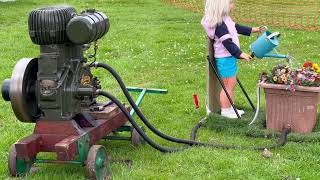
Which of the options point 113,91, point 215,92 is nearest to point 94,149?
point 215,92

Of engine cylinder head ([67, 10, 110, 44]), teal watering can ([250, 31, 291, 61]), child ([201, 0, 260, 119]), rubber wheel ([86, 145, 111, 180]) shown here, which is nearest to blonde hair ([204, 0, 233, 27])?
child ([201, 0, 260, 119])

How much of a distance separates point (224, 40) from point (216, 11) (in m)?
0.33

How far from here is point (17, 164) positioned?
4684 millimetres

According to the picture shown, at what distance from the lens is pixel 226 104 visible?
20.9 feet

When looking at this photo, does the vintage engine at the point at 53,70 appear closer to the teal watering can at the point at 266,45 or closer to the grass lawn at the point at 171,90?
the grass lawn at the point at 171,90

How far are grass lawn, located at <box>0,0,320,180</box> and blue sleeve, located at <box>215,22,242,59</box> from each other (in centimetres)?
75

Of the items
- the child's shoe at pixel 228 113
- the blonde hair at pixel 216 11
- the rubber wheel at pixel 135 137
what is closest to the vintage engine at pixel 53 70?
the rubber wheel at pixel 135 137

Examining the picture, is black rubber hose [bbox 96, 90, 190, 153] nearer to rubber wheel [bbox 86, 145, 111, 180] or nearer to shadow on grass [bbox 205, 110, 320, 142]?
rubber wheel [bbox 86, 145, 111, 180]

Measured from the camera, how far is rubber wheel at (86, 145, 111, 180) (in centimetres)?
445

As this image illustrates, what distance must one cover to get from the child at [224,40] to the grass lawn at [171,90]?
380 millimetres

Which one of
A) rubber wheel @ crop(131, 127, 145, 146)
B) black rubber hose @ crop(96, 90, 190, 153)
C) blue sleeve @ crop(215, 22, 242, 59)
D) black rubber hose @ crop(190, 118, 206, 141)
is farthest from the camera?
blue sleeve @ crop(215, 22, 242, 59)

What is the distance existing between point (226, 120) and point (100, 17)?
6.45ft

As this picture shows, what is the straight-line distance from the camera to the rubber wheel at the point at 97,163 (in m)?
4.45

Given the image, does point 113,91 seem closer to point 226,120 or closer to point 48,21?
point 226,120
